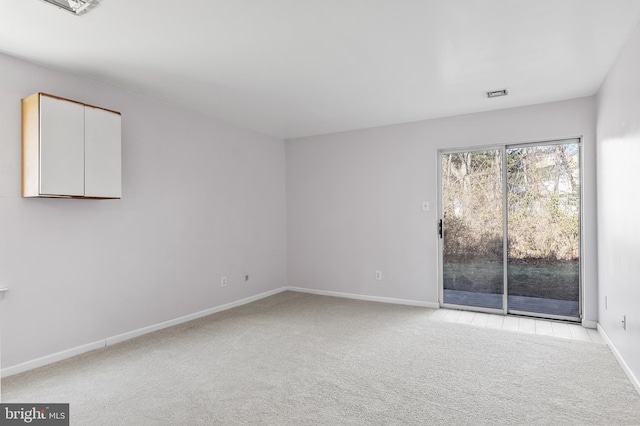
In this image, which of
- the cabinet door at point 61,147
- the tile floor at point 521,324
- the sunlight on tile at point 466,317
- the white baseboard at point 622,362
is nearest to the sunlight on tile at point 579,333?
the tile floor at point 521,324

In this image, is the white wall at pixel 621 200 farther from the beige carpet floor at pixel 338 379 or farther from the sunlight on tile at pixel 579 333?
the beige carpet floor at pixel 338 379

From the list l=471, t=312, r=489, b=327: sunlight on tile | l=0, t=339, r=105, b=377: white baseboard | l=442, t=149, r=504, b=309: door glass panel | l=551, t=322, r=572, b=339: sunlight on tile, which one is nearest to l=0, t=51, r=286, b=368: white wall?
l=0, t=339, r=105, b=377: white baseboard

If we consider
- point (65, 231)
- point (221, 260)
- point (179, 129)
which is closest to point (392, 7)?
point (179, 129)

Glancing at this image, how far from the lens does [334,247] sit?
540 cm

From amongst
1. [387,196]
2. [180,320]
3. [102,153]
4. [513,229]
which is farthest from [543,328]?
[102,153]

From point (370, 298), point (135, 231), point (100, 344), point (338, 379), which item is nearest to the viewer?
point (338, 379)

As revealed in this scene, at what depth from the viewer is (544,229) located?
415cm

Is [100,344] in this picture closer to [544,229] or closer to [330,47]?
[330,47]

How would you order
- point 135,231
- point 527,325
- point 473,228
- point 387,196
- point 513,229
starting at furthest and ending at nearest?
point 387,196
point 473,228
point 513,229
point 527,325
point 135,231

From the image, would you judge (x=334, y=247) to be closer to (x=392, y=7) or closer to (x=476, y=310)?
(x=476, y=310)

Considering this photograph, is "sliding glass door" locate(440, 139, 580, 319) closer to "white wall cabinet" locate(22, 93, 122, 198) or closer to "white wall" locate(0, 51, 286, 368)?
"white wall" locate(0, 51, 286, 368)

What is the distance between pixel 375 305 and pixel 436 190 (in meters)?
1.70

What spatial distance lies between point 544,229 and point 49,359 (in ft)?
16.4

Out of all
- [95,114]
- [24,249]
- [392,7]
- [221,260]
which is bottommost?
[221,260]
